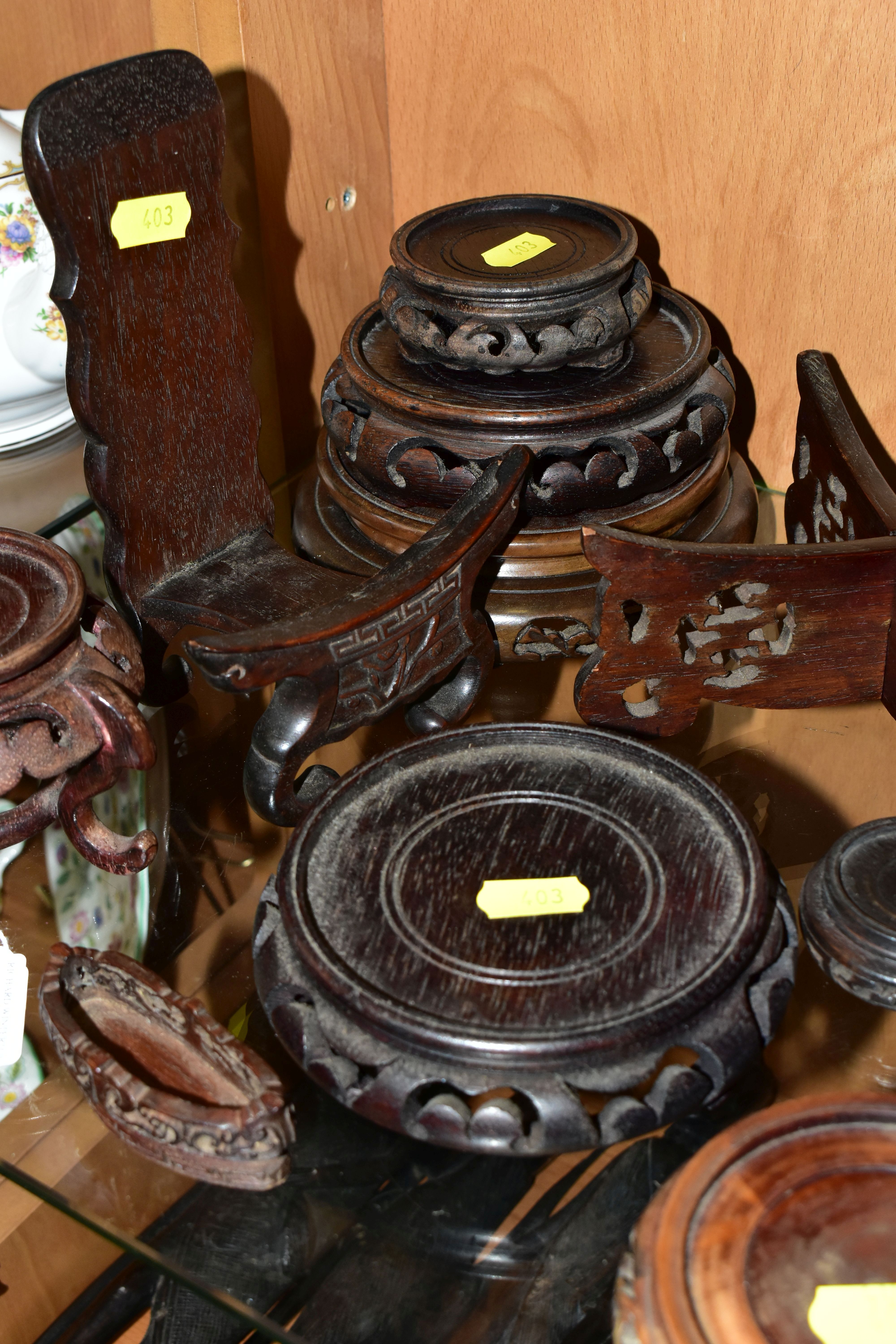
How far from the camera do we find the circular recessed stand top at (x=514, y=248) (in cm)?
89

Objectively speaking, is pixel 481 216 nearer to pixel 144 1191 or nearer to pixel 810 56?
pixel 810 56

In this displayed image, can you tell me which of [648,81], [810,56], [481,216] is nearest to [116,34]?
[481,216]

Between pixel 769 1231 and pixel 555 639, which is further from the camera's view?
pixel 555 639

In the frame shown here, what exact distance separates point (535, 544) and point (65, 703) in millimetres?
357

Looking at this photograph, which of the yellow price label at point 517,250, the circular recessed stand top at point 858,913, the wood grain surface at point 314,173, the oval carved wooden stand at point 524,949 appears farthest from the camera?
the wood grain surface at point 314,173

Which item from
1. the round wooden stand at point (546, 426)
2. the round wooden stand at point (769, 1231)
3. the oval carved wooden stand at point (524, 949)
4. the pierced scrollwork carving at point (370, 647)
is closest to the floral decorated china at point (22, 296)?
the round wooden stand at point (546, 426)

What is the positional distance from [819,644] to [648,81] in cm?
55

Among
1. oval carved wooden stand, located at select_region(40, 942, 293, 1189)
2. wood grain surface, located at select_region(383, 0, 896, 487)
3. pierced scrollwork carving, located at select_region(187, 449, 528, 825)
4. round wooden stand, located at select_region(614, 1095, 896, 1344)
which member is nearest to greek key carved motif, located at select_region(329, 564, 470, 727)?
pierced scrollwork carving, located at select_region(187, 449, 528, 825)

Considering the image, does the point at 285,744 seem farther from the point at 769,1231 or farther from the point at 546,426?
the point at 769,1231

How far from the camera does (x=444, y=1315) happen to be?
2.09 ft

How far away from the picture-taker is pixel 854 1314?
49 cm

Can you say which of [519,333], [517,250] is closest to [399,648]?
[519,333]

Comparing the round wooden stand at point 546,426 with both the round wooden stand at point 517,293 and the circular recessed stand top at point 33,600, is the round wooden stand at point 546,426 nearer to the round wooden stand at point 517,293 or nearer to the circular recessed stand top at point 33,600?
the round wooden stand at point 517,293

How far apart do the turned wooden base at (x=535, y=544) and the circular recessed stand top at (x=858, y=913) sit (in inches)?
9.7
